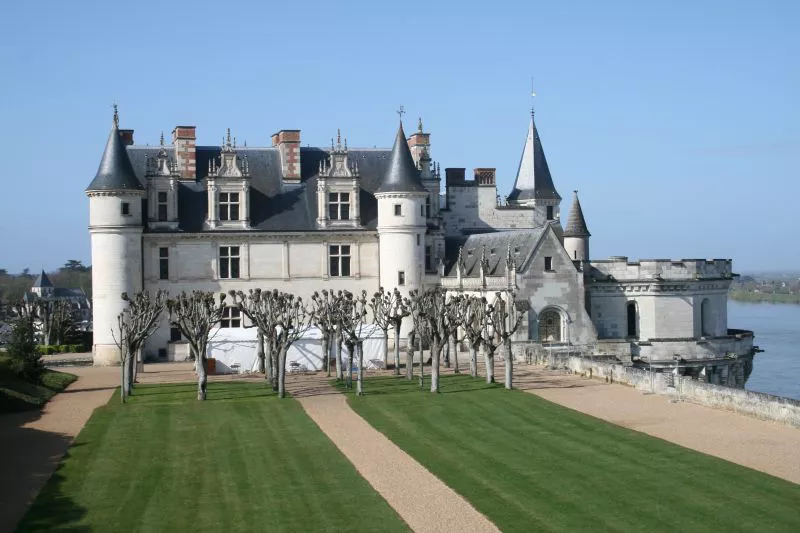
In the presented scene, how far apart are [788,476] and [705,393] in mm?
7382

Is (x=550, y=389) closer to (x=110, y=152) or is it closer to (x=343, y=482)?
(x=343, y=482)

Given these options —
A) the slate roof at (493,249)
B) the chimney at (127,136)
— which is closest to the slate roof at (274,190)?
the chimney at (127,136)

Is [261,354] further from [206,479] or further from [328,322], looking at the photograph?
[206,479]

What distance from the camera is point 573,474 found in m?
16.8

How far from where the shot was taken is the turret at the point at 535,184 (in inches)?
1801

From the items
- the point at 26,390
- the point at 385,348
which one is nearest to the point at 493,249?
the point at 385,348

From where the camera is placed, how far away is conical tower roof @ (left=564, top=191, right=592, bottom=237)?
131 feet

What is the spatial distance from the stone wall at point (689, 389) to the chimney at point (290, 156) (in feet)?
41.7

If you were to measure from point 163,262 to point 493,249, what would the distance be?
1163 centimetres

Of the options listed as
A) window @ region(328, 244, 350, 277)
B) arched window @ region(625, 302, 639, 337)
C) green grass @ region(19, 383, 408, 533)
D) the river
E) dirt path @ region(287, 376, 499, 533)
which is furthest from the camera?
the river

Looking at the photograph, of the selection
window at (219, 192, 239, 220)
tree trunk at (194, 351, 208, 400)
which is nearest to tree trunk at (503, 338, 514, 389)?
tree trunk at (194, 351, 208, 400)

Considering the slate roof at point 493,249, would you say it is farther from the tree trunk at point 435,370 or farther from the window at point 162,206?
the window at point 162,206

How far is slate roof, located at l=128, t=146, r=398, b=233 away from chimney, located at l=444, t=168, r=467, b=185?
128 inches

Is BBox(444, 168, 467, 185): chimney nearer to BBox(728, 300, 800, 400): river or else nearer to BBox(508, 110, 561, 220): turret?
BBox(508, 110, 561, 220): turret
